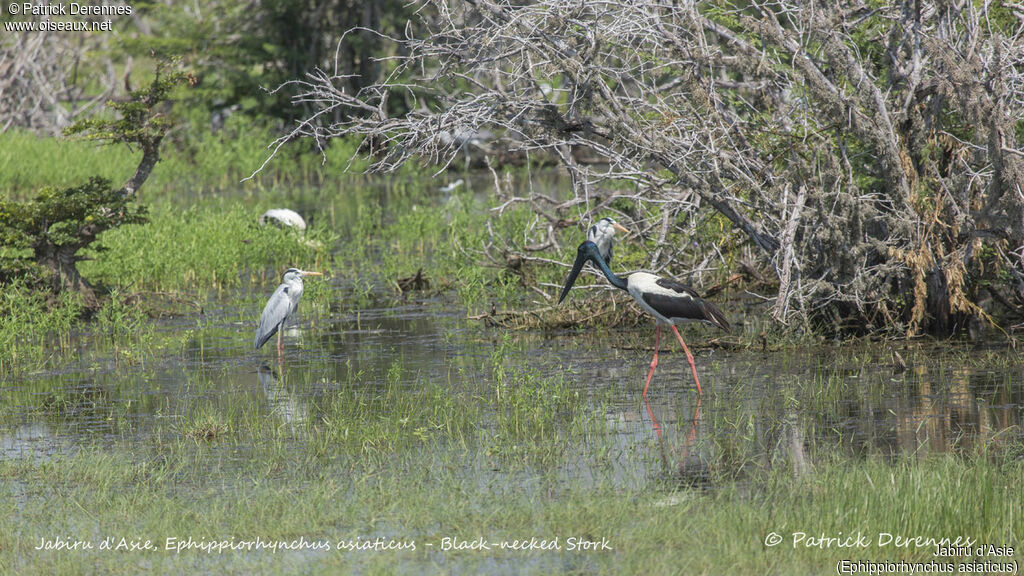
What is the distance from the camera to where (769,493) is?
5.93m

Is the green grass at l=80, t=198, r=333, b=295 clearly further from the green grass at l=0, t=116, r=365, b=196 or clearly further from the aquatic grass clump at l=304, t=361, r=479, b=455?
the aquatic grass clump at l=304, t=361, r=479, b=455

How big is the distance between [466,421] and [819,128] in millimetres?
3979

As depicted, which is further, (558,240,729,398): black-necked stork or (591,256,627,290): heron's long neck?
(591,256,627,290): heron's long neck

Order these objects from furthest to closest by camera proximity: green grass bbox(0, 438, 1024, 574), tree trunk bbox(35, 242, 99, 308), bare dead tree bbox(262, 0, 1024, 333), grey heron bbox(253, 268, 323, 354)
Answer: tree trunk bbox(35, 242, 99, 308), grey heron bbox(253, 268, 323, 354), bare dead tree bbox(262, 0, 1024, 333), green grass bbox(0, 438, 1024, 574)

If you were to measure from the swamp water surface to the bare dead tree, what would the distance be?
718mm

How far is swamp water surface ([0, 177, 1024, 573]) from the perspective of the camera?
5.91m

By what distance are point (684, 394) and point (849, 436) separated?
1.61 metres

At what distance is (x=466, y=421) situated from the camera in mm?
7914

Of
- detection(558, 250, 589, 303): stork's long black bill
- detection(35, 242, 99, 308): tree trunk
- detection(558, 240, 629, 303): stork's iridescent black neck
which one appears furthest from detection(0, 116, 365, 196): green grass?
detection(558, 240, 629, 303): stork's iridescent black neck

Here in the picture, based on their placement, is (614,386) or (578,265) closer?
(614,386)

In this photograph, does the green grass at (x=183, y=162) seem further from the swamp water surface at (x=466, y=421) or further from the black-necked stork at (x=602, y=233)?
the swamp water surface at (x=466, y=421)

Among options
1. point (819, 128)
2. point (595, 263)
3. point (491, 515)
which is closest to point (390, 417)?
point (491, 515)

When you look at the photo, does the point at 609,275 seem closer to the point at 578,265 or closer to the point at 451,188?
the point at 578,265

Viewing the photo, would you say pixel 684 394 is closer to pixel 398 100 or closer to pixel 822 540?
pixel 822 540
